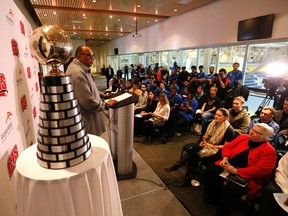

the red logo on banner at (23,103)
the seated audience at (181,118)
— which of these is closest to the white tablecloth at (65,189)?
the red logo on banner at (23,103)

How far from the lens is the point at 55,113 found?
859 mm

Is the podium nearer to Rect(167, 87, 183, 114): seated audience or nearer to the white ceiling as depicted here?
Rect(167, 87, 183, 114): seated audience

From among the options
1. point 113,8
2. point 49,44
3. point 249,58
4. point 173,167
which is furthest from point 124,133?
point 113,8

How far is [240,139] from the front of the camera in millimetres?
2135

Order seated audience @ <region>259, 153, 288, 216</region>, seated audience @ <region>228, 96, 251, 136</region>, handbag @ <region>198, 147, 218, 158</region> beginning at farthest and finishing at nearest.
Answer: seated audience @ <region>228, 96, 251, 136</region> < handbag @ <region>198, 147, 218, 158</region> < seated audience @ <region>259, 153, 288, 216</region>

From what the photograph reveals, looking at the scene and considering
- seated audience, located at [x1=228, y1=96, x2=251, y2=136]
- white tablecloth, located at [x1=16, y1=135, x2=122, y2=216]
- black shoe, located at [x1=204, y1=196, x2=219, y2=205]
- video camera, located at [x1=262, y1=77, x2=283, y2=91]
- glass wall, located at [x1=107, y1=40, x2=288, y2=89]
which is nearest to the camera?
white tablecloth, located at [x1=16, y1=135, x2=122, y2=216]

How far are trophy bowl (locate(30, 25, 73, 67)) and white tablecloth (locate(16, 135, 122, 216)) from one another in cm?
55

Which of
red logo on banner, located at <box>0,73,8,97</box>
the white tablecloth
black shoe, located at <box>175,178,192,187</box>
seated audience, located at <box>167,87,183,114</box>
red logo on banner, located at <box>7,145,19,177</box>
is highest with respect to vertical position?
red logo on banner, located at <box>0,73,8,97</box>

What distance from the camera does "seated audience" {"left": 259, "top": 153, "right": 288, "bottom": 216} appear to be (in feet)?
5.23

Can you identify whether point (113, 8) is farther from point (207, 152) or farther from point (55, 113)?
point (55, 113)

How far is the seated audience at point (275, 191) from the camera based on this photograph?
5.23ft

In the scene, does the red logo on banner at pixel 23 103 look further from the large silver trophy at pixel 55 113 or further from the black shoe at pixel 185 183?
the black shoe at pixel 185 183

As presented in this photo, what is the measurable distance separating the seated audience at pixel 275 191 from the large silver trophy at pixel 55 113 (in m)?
1.76

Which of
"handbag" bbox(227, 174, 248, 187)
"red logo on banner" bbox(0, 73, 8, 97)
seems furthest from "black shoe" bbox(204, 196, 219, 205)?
"red logo on banner" bbox(0, 73, 8, 97)
